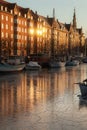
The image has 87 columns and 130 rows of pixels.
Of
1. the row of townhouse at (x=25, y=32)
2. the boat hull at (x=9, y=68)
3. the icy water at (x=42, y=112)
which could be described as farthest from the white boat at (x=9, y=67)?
the icy water at (x=42, y=112)

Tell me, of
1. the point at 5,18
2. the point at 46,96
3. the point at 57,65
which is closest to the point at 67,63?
the point at 57,65

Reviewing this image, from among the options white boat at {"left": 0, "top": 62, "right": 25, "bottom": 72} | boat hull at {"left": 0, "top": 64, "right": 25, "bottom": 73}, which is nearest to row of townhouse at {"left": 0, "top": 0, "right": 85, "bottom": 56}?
white boat at {"left": 0, "top": 62, "right": 25, "bottom": 72}

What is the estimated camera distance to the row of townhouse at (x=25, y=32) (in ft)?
348

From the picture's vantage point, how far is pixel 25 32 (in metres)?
121

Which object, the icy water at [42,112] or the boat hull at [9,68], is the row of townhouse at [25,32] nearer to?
the boat hull at [9,68]

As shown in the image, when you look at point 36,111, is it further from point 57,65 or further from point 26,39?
point 26,39

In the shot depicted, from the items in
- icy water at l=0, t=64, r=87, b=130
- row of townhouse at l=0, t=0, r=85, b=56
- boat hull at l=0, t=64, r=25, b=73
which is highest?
row of townhouse at l=0, t=0, r=85, b=56

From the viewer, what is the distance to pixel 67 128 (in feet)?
59.1

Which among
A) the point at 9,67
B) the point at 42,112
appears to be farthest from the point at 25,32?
the point at 42,112

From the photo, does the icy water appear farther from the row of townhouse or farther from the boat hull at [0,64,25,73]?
the row of townhouse

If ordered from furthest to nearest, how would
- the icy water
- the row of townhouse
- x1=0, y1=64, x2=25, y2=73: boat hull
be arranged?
1. the row of townhouse
2. x1=0, y1=64, x2=25, y2=73: boat hull
3. the icy water

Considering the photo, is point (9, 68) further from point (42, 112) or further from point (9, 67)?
point (42, 112)

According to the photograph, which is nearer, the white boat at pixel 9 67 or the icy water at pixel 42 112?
the icy water at pixel 42 112

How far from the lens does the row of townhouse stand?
348ft
